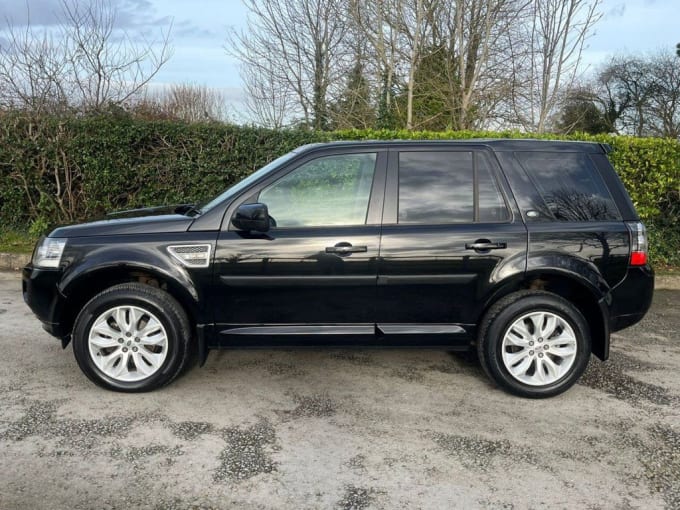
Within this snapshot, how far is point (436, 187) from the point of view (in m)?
3.83

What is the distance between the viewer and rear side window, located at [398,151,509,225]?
3787mm

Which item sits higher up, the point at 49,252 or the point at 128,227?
the point at 128,227

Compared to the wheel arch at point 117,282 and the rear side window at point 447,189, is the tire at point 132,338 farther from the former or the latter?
the rear side window at point 447,189

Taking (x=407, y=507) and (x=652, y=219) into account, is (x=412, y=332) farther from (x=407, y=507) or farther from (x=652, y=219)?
(x=652, y=219)

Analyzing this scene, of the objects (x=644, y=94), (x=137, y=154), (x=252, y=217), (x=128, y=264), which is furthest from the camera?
(x=644, y=94)

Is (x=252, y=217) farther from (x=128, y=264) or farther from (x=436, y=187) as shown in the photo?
(x=436, y=187)

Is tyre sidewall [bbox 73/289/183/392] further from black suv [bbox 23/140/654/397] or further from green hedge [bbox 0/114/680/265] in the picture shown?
green hedge [bbox 0/114/680/265]

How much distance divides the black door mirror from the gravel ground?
1178 mm

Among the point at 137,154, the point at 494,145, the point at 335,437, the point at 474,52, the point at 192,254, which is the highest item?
the point at 474,52

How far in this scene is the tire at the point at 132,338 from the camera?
12.1 feet

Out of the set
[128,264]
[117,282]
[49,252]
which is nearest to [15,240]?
[49,252]

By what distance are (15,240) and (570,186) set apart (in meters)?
8.54

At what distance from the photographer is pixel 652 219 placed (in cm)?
800

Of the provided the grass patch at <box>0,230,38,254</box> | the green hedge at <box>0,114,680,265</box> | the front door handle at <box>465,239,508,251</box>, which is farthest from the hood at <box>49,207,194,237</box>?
the grass patch at <box>0,230,38,254</box>
